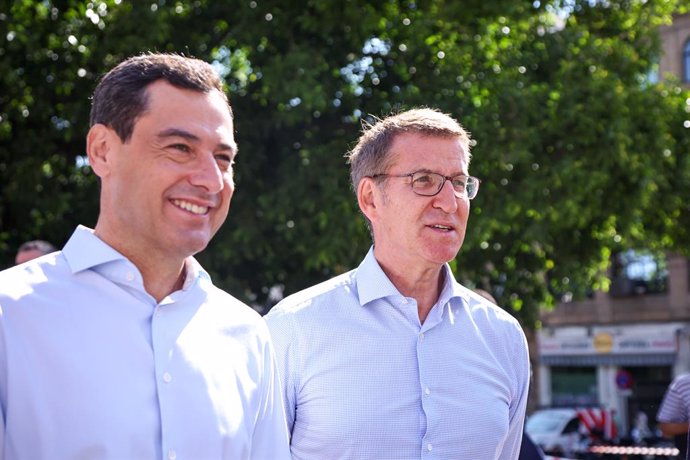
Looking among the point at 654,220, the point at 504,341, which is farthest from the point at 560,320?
the point at 504,341

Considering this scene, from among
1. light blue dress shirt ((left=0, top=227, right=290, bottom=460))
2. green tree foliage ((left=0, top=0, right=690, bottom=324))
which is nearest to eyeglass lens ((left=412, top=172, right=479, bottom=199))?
Answer: light blue dress shirt ((left=0, top=227, right=290, bottom=460))

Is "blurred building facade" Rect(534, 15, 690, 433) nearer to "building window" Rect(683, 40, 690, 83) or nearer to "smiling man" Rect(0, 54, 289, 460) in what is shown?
"building window" Rect(683, 40, 690, 83)

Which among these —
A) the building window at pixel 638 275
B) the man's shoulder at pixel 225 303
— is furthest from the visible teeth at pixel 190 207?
the building window at pixel 638 275

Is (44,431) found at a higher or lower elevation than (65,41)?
lower

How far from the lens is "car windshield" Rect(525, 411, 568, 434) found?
27516mm

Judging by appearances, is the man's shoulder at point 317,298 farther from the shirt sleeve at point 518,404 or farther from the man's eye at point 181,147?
the man's eye at point 181,147

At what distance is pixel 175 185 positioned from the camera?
2254mm

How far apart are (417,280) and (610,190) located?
9.50 metres

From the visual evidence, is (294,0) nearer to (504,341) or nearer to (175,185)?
(504,341)

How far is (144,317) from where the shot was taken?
2205 mm

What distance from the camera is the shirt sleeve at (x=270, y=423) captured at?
2.39 m

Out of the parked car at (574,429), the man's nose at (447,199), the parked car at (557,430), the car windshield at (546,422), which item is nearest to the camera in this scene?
the man's nose at (447,199)

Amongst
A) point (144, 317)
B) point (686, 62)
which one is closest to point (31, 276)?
point (144, 317)

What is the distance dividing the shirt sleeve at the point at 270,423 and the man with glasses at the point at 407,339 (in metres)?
0.76
